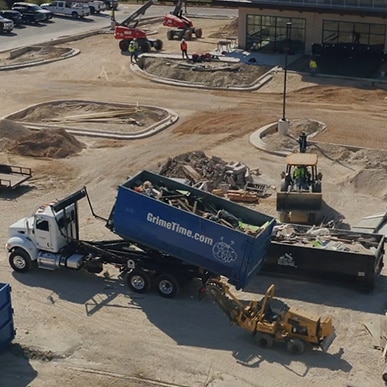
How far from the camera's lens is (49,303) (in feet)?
75.9

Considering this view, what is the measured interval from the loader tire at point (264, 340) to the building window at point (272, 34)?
34865 mm

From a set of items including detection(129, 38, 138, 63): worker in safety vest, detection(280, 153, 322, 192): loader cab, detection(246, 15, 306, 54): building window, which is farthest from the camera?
detection(129, 38, 138, 63): worker in safety vest

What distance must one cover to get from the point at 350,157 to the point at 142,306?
14903 millimetres

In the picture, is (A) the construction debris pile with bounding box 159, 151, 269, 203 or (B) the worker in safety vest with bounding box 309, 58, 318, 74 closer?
(A) the construction debris pile with bounding box 159, 151, 269, 203

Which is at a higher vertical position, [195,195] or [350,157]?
[195,195]

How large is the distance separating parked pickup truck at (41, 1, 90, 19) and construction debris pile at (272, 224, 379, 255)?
171 ft

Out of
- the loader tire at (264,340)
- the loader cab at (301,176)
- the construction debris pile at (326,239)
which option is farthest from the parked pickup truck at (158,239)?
the loader cab at (301,176)

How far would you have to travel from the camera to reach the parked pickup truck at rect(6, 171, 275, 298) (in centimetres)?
2220

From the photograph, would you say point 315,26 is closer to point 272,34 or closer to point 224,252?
point 272,34

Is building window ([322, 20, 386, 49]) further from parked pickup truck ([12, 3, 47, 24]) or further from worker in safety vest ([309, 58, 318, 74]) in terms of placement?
parked pickup truck ([12, 3, 47, 24])

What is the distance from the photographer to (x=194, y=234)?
22.4 m

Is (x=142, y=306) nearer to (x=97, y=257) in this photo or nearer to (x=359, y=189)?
(x=97, y=257)

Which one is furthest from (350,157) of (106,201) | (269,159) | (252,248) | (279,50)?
(279,50)

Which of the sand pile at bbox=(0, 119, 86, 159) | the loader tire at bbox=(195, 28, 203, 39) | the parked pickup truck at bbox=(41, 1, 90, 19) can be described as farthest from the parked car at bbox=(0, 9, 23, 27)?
the sand pile at bbox=(0, 119, 86, 159)
